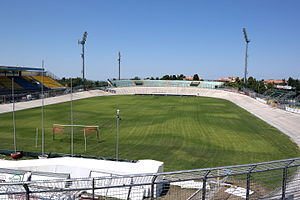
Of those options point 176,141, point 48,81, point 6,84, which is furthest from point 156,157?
point 48,81

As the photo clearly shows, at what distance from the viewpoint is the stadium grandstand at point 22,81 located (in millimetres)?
51875

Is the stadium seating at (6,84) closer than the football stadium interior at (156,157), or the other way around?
the football stadium interior at (156,157)

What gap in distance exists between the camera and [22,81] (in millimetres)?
61531

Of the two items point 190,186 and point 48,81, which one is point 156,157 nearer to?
point 190,186

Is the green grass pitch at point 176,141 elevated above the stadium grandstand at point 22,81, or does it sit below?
below

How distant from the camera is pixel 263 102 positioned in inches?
1857

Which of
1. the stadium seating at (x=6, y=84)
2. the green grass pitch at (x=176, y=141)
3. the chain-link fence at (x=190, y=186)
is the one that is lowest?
the green grass pitch at (x=176, y=141)

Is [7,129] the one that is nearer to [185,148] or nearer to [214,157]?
[185,148]

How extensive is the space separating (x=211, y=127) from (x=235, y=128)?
272cm

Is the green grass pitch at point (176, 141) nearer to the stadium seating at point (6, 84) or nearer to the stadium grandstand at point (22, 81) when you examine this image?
the stadium grandstand at point (22, 81)

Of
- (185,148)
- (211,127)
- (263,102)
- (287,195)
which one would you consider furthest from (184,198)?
(263,102)

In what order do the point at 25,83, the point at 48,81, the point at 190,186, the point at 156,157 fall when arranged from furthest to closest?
the point at 48,81 < the point at 25,83 < the point at 156,157 < the point at 190,186

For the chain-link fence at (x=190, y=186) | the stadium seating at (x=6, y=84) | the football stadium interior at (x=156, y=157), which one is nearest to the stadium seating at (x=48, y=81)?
the stadium seating at (x=6, y=84)

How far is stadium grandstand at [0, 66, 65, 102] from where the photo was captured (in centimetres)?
5188
